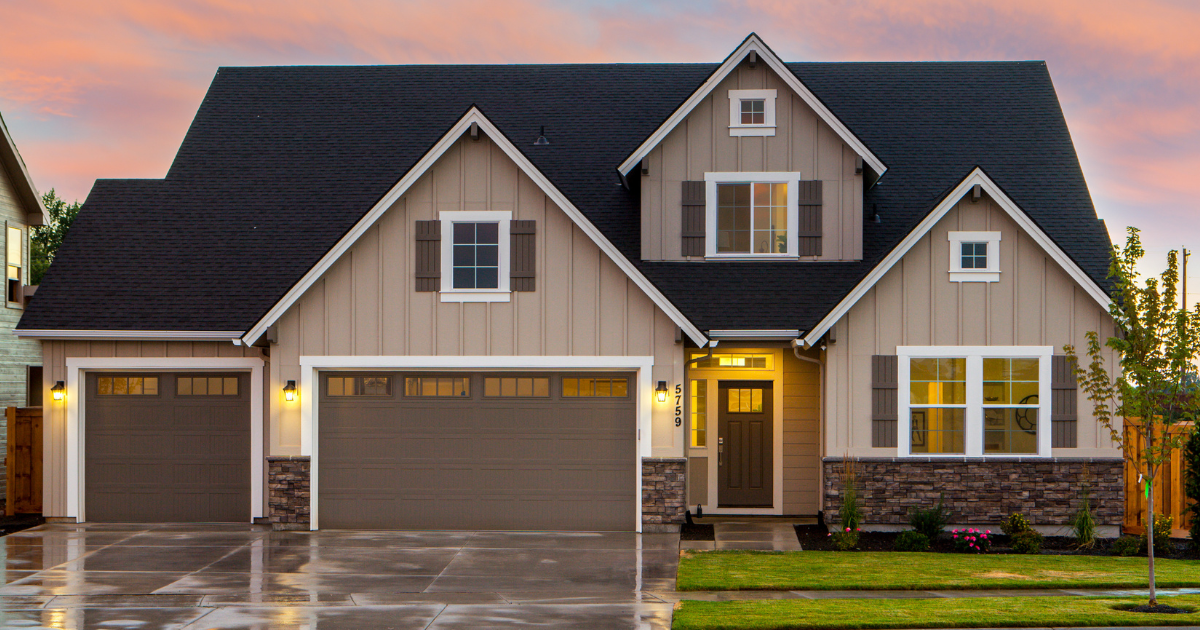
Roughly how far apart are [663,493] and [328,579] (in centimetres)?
489

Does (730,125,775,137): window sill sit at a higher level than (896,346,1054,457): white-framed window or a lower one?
higher

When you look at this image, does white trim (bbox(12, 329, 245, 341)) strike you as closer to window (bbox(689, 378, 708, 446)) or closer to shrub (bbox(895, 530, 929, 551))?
window (bbox(689, 378, 708, 446))

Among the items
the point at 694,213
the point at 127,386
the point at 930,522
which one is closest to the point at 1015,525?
the point at 930,522

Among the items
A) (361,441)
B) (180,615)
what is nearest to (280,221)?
(361,441)

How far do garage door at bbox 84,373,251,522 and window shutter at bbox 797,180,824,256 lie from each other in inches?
340

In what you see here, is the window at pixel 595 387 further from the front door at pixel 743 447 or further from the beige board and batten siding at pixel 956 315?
the beige board and batten siding at pixel 956 315

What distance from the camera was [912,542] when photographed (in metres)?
12.8

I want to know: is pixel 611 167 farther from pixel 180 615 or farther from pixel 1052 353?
pixel 180 615

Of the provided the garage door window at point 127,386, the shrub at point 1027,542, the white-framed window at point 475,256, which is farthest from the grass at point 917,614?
the garage door window at point 127,386

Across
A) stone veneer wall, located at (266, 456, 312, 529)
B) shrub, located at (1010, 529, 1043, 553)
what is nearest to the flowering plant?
shrub, located at (1010, 529, 1043, 553)

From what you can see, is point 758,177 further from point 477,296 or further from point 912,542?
point 912,542

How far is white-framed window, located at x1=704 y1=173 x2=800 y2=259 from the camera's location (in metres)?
15.7

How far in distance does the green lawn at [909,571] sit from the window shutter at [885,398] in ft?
5.90

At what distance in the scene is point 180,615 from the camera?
912 centimetres
